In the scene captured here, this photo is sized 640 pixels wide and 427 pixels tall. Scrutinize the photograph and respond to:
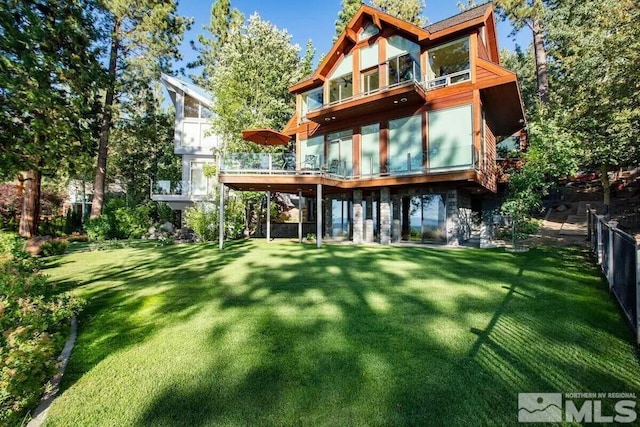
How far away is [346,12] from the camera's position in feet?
82.2

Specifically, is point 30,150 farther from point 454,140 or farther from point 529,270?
point 454,140

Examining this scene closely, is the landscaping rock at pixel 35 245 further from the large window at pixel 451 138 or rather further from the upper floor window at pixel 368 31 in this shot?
the upper floor window at pixel 368 31

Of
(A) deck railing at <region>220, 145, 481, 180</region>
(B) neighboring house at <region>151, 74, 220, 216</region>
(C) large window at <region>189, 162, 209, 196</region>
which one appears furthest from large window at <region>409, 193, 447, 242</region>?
(C) large window at <region>189, 162, 209, 196</region>

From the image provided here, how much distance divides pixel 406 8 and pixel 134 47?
2055 cm

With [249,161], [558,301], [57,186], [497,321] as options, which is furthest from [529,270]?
[57,186]

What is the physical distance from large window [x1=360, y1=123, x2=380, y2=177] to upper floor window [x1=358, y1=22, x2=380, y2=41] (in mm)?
4289

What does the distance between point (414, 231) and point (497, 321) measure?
10.2m

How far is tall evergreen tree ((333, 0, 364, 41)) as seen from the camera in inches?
974

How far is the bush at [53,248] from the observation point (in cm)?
1230

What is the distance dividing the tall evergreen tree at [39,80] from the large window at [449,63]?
1232cm

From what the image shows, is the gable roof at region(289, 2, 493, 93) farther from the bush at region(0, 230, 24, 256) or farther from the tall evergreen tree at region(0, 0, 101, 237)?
the bush at region(0, 230, 24, 256)

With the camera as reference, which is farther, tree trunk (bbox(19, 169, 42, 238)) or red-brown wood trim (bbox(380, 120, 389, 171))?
red-brown wood trim (bbox(380, 120, 389, 171))

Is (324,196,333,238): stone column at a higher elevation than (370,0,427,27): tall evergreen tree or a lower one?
lower

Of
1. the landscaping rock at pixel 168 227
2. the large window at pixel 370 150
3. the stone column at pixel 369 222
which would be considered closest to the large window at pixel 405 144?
the large window at pixel 370 150
